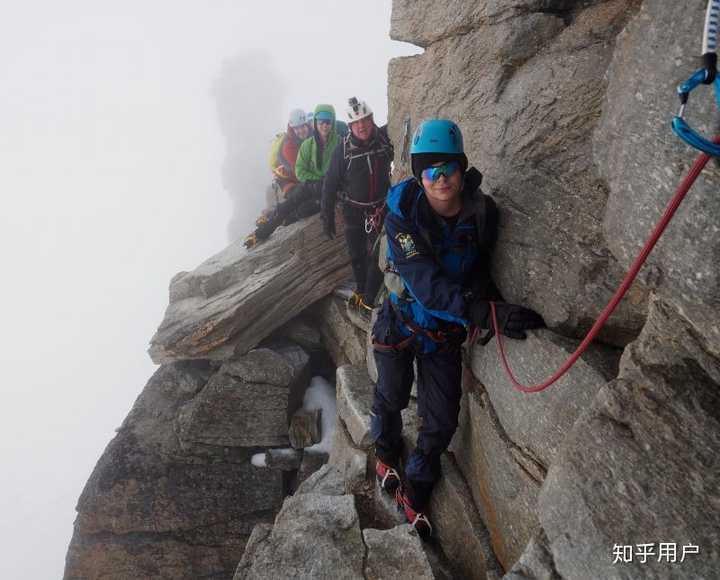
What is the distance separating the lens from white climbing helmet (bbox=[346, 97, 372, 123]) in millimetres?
10109

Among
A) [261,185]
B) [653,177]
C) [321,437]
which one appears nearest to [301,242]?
[321,437]

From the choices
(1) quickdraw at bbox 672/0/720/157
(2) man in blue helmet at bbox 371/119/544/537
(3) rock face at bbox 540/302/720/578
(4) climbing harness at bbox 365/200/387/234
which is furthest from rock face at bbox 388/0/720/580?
(4) climbing harness at bbox 365/200/387/234

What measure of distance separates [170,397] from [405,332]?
33.4 ft

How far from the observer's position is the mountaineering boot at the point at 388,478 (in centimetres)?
720

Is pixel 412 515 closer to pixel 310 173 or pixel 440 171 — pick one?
pixel 440 171

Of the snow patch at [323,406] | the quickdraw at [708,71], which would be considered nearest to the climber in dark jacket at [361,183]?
the snow patch at [323,406]

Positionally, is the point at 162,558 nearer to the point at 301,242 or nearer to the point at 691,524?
the point at 301,242

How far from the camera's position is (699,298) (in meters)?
3.07

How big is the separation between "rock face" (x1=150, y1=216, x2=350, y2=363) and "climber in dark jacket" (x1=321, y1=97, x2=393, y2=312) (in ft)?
6.13

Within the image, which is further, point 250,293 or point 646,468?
point 250,293

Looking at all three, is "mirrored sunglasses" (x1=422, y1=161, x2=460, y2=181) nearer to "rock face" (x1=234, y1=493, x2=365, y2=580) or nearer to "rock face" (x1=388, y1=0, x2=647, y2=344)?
"rock face" (x1=388, y1=0, x2=647, y2=344)

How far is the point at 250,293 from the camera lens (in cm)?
1271

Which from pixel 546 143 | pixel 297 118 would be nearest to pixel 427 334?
pixel 546 143

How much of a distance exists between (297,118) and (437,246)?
12.2 meters
